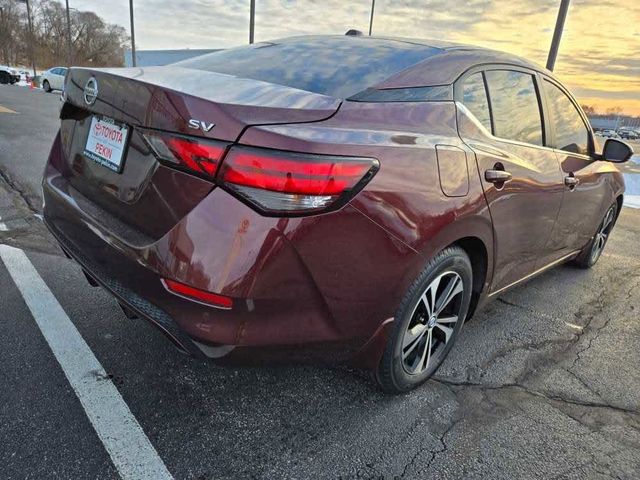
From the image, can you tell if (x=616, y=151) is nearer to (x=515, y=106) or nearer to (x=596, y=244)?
(x=596, y=244)

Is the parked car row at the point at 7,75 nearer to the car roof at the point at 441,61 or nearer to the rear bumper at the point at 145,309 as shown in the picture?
the car roof at the point at 441,61

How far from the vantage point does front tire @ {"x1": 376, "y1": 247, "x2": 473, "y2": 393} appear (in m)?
2.08

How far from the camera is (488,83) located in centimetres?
253

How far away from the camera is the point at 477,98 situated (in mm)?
2414

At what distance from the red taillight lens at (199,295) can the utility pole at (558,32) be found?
774 cm

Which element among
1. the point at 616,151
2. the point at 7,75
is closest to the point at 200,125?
the point at 616,151

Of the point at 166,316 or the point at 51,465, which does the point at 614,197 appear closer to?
the point at 166,316

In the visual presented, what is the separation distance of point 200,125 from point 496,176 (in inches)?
57.9

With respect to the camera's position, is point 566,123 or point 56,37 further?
Answer: point 56,37

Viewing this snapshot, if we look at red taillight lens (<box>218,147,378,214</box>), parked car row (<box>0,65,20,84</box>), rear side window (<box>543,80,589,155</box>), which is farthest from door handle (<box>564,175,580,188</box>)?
parked car row (<box>0,65,20,84</box>)

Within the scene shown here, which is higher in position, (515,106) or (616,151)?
(515,106)

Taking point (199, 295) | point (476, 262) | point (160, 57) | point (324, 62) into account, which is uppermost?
point (324, 62)

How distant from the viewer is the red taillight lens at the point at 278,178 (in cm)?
155

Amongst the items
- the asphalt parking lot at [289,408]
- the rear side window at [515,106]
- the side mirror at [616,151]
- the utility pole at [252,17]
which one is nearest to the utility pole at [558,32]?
the side mirror at [616,151]
